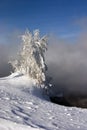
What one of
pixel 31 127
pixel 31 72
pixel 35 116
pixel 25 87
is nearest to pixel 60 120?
pixel 35 116

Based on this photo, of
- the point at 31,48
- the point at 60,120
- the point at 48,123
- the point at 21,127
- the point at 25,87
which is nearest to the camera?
the point at 21,127

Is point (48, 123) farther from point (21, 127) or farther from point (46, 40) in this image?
point (46, 40)

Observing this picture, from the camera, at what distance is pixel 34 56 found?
1484 inches

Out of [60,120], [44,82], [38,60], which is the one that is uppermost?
[38,60]

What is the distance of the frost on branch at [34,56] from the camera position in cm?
3744

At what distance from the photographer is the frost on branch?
1474 inches

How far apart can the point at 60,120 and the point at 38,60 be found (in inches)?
907

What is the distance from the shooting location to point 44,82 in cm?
3834

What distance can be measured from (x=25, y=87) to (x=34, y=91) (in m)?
1.46

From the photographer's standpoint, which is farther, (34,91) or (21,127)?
(34,91)

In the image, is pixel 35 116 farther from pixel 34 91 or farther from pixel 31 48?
pixel 31 48

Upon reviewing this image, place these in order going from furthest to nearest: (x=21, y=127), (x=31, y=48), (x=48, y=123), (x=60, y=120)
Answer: (x=31, y=48), (x=60, y=120), (x=48, y=123), (x=21, y=127)

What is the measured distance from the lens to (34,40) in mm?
37719

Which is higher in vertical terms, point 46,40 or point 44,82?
point 46,40
